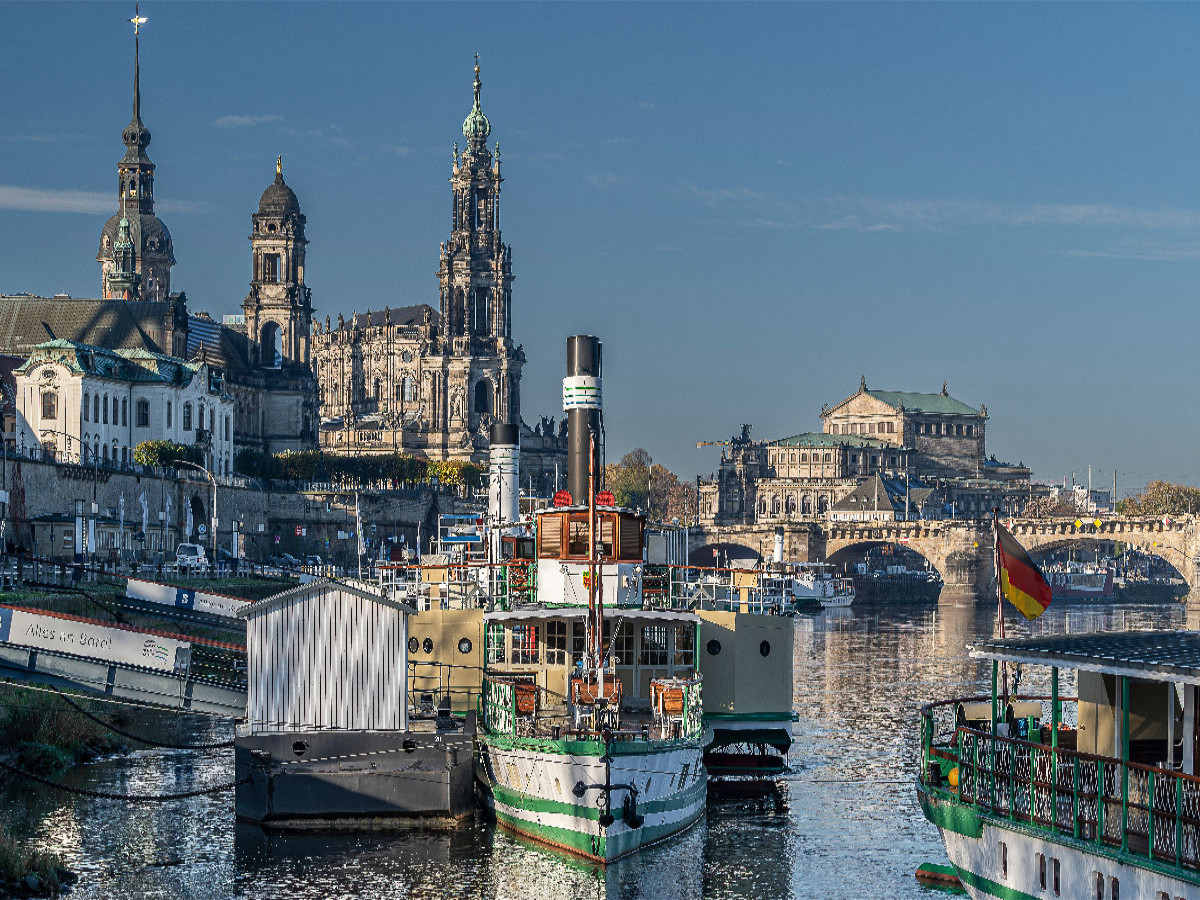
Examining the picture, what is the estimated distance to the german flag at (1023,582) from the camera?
106 ft

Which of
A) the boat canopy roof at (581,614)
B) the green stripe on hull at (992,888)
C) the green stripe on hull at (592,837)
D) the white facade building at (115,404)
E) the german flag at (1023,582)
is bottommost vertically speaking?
the green stripe on hull at (592,837)

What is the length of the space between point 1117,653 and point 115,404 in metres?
124

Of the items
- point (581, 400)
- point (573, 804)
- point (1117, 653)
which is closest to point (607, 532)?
point (581, 400)

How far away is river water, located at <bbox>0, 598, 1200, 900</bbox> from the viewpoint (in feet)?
118

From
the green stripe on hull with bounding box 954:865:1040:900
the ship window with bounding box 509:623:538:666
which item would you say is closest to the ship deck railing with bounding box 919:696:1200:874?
the green stripe on hull with bounding box 954:865:1040:900

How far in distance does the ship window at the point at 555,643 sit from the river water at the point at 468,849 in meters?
4.60

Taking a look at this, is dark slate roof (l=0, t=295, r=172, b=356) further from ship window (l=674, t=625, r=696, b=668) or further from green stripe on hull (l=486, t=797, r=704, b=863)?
green stripe on hull (l=486, t=797, r=704, b=863)

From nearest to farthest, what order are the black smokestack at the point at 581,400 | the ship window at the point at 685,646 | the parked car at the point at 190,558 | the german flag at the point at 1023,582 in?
the german flag at the point at 1023,582
the ship window at the point at 685,646
the black smokestack at the point at 581,400
the parked car at the point at 190,558

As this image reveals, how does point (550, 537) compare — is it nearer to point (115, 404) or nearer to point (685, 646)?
point (685, 646)

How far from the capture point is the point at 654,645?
44.4 m

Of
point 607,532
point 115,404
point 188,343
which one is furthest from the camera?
point 188,343

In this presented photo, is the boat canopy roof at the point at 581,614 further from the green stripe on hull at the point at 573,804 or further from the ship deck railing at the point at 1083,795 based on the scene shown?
the ship deck railing at the point at 1083,795

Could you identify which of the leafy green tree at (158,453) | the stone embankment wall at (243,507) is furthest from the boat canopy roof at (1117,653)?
the leafy green tree at (158,453)

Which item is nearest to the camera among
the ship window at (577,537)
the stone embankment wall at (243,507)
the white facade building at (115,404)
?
the ship window at (577,537)
